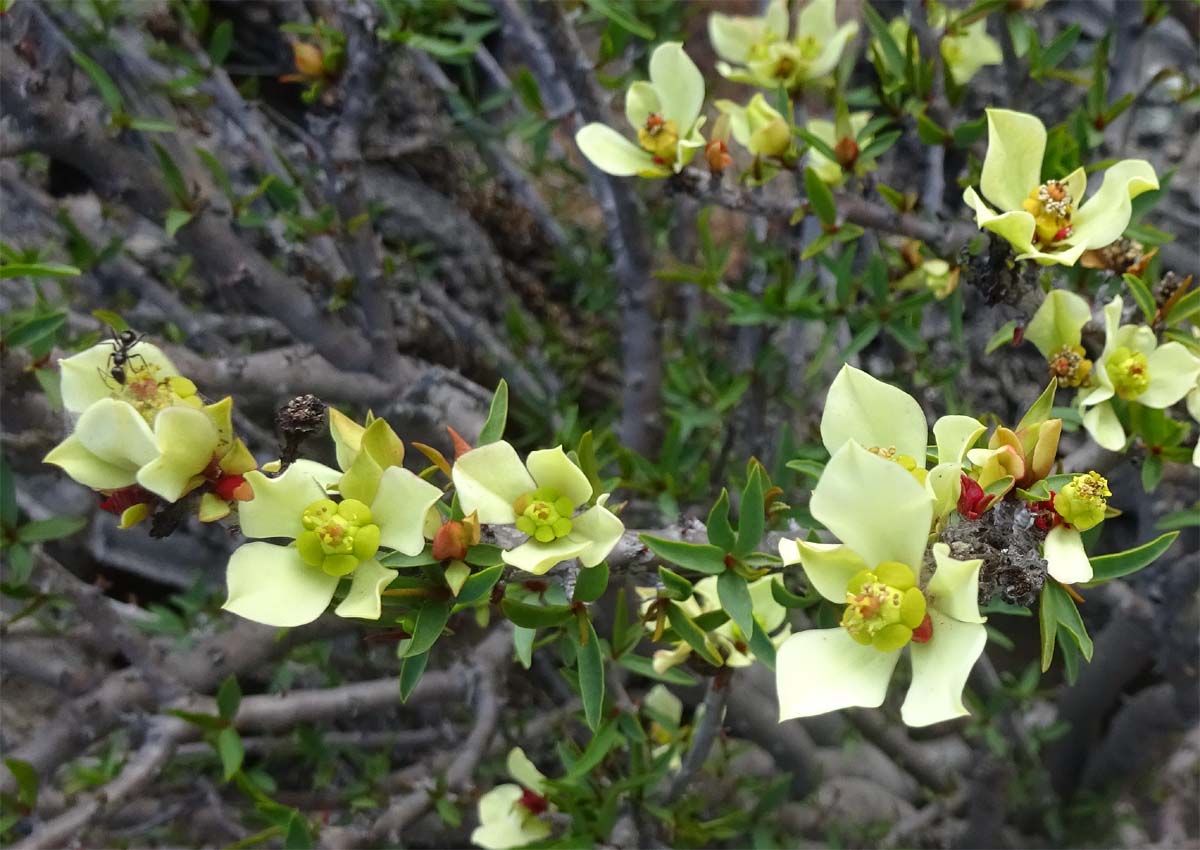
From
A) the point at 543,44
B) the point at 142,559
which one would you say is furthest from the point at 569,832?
the point at 142,559

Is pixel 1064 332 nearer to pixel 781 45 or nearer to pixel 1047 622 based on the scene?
pixel 1047 622

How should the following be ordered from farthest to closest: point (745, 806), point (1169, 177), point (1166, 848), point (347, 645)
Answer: point (347, 645) → point (745, 806) → point (1166, 848) → point (1169, 177)

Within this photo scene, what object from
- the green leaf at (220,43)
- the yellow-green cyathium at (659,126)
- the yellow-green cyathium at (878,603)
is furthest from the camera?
the green leaf at (220,43)

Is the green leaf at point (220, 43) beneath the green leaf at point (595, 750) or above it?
above

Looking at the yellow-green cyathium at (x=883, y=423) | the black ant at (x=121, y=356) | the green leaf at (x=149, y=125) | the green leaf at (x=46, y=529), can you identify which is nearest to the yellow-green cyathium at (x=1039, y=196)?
the yellow-green cyathium at (x=883, y=423)

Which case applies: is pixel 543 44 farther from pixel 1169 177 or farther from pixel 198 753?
pixel 198 753

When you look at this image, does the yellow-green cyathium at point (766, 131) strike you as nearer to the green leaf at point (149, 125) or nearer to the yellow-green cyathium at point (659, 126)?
the yellow-green cyathium at point (659, 126)
